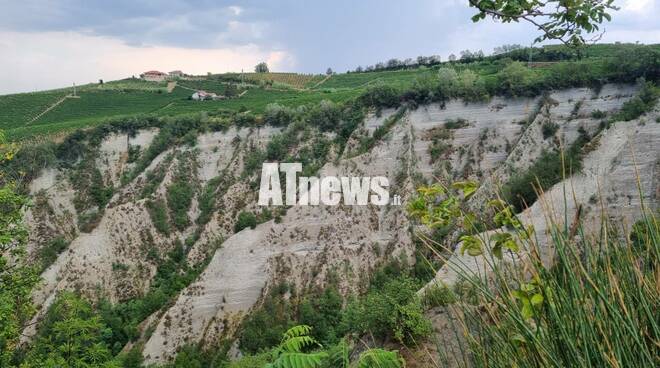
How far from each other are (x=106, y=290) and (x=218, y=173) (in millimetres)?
11311

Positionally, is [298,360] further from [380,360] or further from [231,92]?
[231,92]

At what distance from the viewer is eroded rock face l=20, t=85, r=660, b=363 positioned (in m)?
26.1

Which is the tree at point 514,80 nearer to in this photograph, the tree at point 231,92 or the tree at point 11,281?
the tree at point 11,281

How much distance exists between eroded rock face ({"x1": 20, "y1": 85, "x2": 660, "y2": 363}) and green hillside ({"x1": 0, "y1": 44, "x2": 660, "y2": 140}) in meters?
1.56

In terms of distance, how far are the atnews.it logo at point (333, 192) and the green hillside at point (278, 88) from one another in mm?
7642

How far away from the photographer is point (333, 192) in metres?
30.2

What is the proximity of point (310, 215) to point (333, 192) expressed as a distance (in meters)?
2.29

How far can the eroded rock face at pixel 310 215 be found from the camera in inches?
1028

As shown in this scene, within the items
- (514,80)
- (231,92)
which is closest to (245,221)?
(514,80)

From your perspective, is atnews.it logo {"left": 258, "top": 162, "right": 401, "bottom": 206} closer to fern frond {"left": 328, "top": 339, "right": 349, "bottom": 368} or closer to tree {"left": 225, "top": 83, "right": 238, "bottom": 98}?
fern frond {"left": 328, "top": 339, "right": 349, "bottom": 368}

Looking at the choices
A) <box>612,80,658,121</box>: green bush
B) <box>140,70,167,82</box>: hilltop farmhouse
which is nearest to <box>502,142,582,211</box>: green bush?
<box>612,80,658,121</box>: green bush

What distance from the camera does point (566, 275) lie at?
2.16m

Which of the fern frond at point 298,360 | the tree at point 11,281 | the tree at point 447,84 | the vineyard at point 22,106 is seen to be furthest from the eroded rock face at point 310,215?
the vineyard at point 22,106

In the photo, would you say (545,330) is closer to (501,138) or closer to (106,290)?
(501,138)
